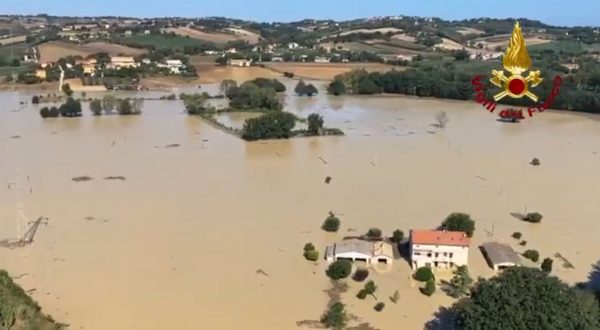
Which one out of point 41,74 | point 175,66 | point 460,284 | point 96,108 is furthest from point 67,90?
point 460,284

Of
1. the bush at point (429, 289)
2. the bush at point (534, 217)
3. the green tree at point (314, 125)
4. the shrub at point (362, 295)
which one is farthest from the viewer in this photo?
the green tree at point (314, 125)

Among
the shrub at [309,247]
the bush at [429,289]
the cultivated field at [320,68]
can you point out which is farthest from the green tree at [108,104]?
the bush at [429,289]

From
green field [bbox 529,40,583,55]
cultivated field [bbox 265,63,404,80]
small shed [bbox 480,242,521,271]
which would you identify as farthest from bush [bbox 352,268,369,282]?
green field [bbox 529,40,583,55]

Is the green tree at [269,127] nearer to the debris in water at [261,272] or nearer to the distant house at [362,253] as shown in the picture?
the distant house at [362,253]

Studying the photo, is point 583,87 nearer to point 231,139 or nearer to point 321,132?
point 321,132

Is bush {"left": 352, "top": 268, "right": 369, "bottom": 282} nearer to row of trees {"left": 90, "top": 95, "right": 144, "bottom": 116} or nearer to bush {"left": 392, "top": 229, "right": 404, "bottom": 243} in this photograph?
bush {"left": 392, "top": 229, "right": 404, "bottom": 243}

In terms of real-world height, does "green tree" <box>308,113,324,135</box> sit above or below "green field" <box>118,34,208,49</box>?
below
